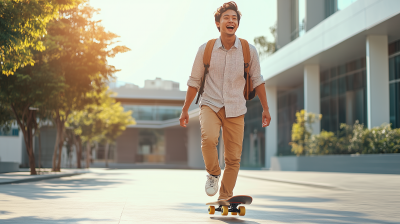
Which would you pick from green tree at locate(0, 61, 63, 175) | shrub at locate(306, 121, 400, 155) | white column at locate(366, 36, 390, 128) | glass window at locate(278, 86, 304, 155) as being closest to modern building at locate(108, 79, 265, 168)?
glass window at locate(278, 86, 304, 155)

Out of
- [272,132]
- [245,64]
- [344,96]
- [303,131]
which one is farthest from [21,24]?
[272,132]

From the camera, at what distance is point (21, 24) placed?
11.8m

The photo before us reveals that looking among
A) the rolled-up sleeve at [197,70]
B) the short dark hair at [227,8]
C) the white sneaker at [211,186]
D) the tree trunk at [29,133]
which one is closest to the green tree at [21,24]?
the rolled-up sleeve at [197,70]

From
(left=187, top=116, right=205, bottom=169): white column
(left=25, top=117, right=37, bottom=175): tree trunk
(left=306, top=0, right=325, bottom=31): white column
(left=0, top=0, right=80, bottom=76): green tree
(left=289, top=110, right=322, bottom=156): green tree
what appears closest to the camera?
(left=0, top=0, right=80, bottom=76): green tree

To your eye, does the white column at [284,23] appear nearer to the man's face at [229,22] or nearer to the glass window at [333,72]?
the glass window at [333,72]

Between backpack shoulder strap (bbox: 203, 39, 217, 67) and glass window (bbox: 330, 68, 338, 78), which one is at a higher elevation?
glass window (bbox: 330, 68, 338, 78)

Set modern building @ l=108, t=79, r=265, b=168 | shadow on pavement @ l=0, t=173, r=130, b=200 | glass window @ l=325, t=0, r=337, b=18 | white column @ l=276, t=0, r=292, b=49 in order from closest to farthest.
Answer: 1. shadow on pavement @ l=0, t=173, r=130, b=200
2. glass window @ l=325, t=0, r=337, b=18
3. white column @ l=276, t=0, r=292, b=49
4. modern building @ l=108, t=79, r=265, b=168

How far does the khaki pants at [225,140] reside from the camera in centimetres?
489

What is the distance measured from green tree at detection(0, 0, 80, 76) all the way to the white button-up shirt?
7.17 m

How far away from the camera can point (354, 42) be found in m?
21.4

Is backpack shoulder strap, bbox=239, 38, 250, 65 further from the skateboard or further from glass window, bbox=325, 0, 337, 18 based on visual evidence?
glass window, bbox=325, 0, 337, 18

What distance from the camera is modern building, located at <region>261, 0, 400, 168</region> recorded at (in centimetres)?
1955

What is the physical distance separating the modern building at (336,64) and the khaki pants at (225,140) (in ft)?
46.1

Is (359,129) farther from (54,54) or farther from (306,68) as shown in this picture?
(54,54)
